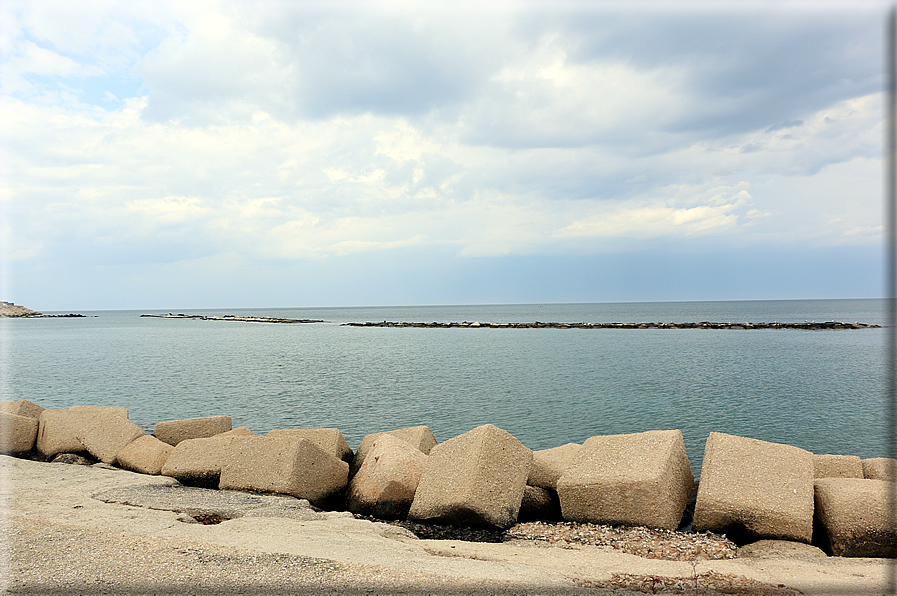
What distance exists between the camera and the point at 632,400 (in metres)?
21.8

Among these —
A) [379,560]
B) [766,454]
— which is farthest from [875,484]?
[379,560]

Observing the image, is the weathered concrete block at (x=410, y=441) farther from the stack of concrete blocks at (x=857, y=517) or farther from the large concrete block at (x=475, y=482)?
the stack of concrete blocks at (x=857, y=517)

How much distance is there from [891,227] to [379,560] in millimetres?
5354

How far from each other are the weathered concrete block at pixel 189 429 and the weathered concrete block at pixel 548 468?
299 inches

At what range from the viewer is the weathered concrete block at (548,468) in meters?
9.24

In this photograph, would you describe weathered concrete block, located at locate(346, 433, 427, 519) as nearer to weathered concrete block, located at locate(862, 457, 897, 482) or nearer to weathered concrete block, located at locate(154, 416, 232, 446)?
weathered concrete block, located at locate(154, 416, 232, 446)

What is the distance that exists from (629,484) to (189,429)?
997cm

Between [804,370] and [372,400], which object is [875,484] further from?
[804,370]

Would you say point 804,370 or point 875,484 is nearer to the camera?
point 875,484

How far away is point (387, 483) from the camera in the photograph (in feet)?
27.9

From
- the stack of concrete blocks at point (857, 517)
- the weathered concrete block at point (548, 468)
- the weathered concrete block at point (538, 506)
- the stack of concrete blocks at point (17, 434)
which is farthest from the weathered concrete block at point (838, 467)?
the stack of concrete blocks at point (17, 434)

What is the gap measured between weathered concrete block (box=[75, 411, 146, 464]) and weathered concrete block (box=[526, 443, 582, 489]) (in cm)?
866

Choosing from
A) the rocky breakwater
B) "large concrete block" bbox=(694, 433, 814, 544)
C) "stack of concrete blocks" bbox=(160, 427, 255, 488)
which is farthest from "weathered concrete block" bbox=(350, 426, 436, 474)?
"large concrete block" bbox=(694, 433, 814, 544)

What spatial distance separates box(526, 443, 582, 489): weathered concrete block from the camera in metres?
9.24
